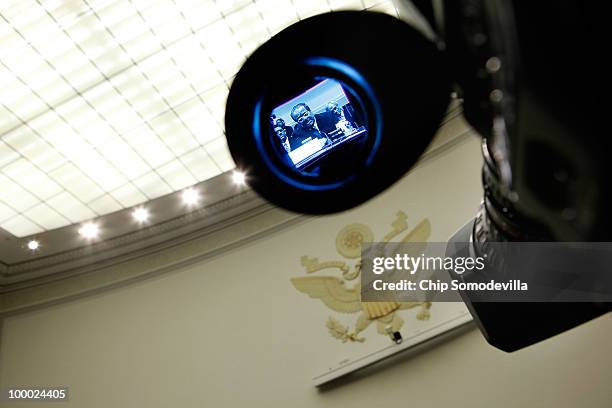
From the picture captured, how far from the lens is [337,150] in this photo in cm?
118

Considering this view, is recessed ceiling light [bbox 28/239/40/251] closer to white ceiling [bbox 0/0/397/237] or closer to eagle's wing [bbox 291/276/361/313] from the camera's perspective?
white ceiling [bbox 0/0/397/237]

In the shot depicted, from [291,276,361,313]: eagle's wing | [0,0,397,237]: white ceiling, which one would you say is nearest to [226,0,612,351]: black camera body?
[0,0,397,237]: white ceiling

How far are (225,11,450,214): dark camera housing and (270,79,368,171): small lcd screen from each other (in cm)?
1

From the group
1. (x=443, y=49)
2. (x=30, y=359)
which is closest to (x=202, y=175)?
(x=30, y=359)

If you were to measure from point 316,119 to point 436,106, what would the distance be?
28cm

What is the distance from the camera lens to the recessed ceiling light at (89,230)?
8328 mm

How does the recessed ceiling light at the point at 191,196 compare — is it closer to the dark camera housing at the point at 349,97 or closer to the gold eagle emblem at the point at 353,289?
the gold eagle emblem at the point at 353,289

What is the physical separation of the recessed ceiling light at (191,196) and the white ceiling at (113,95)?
A: 0.47ft

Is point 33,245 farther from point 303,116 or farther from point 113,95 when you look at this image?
point 303,116

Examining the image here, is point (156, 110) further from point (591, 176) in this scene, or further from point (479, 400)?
point (591, 176)

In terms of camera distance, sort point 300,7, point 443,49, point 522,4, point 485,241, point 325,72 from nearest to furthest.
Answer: point 522,4 → point 443,49 → point 325,72 → point 485,241 → point 300,7

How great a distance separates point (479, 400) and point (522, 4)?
6207 millimetres

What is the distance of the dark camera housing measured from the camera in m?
1.03

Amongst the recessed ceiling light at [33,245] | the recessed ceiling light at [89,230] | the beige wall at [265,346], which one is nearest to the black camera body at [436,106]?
the beige wall at [265,346]
